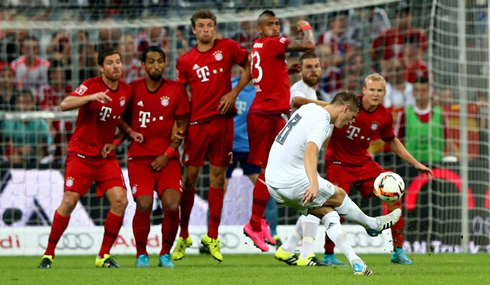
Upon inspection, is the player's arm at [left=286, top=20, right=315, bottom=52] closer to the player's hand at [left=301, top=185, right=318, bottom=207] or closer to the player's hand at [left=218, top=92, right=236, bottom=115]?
the player's hand at [left=218, top=92, right=236, bottom=115]

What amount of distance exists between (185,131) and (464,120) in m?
4.78

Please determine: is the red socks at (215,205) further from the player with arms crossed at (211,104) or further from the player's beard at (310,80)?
the player's beard at (310,80)

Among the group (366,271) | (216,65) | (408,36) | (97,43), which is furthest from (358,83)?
(366,271)

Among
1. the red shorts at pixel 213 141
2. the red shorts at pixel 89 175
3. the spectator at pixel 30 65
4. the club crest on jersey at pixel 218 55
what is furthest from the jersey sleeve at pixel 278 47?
the spectator at pixel 30 65

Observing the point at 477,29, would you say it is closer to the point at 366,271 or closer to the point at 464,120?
the point at 464,120

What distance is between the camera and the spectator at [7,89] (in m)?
14.3

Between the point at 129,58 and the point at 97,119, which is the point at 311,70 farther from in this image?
the point at 129,58

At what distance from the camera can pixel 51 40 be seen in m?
15.0

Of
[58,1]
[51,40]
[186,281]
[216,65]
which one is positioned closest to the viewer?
[186,281]

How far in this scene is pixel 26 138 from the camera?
13.9 m

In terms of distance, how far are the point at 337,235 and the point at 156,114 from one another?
9.81 ft

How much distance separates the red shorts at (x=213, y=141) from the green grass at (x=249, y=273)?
118 centimetres

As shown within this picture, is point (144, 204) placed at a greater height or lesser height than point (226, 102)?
lesser

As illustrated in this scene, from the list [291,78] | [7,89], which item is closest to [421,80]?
[291,78]
